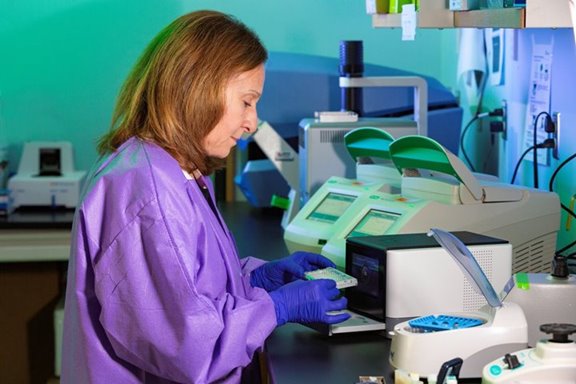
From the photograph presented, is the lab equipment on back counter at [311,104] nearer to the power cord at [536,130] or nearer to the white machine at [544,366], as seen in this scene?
the power cord at [536,130]

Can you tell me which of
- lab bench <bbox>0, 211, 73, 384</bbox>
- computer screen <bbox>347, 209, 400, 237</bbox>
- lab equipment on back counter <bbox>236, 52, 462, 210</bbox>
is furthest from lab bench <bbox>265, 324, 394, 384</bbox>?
lab bench <bbox>0, 211, 73, 384</bbox>

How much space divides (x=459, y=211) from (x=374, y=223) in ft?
0.63

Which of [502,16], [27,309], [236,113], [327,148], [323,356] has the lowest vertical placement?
[27,309]

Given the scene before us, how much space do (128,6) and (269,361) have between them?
103 inches

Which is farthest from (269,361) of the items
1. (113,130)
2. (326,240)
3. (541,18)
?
(541,18)

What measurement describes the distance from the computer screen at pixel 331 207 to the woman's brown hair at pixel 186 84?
0.75m

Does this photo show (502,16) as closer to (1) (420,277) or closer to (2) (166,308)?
(1) (420,277)

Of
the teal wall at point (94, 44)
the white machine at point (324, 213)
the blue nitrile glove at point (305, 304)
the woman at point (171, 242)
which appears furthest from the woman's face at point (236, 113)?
the teal wall at point (94, 44)

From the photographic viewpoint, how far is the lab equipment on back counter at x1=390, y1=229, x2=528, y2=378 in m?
1.55

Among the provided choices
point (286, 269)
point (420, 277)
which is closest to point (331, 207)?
point (286, 269)

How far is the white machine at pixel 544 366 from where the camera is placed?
128cm

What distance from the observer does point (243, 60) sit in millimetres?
1755

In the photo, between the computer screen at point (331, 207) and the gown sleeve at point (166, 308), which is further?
the computer screen at point (331, 207)

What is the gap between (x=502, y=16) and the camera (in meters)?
2.02
